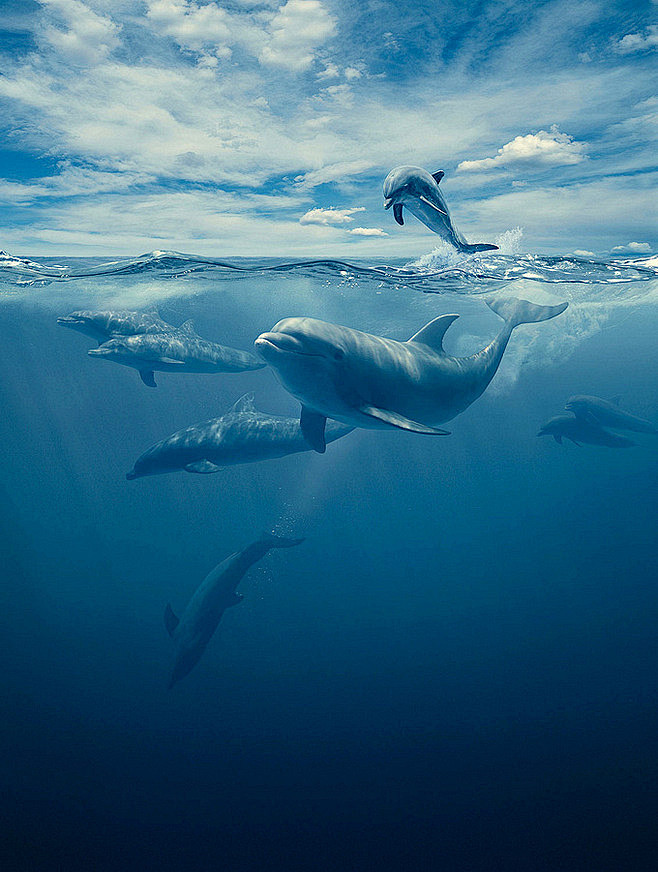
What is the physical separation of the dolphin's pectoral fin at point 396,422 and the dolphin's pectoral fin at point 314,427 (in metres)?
0.93

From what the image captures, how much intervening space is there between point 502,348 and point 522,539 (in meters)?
22.1

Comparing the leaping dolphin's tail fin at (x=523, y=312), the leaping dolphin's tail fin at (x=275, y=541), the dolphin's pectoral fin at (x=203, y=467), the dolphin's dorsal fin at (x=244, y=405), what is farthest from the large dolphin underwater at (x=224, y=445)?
the leaping dolphin's tail fin at (x=523, y=312)

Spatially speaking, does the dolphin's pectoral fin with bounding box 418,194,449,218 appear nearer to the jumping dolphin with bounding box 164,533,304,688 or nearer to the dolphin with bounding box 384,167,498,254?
the dolphin with bounding box 384,167,498,254

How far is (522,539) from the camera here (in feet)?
87.6

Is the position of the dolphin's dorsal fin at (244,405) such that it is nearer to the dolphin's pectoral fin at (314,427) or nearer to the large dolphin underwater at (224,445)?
the large dolphin underwater at (224,445)

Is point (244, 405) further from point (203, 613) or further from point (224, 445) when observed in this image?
point (203, 613)

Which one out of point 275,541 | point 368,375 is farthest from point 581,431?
point 368,375

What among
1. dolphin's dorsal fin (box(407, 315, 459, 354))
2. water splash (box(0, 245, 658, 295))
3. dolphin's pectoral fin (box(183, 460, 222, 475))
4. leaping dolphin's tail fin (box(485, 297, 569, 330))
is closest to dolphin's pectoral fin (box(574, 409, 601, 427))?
water splash (box(0, 245, 658, 295))

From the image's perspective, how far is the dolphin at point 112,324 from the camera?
1241cm

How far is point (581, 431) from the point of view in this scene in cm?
1622

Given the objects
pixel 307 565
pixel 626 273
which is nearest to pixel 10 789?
pixel 307 565

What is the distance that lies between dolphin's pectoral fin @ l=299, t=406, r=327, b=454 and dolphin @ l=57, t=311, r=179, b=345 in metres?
7.91

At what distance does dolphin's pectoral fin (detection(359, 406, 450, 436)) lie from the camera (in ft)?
16.3

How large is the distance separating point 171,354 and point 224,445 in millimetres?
3453
